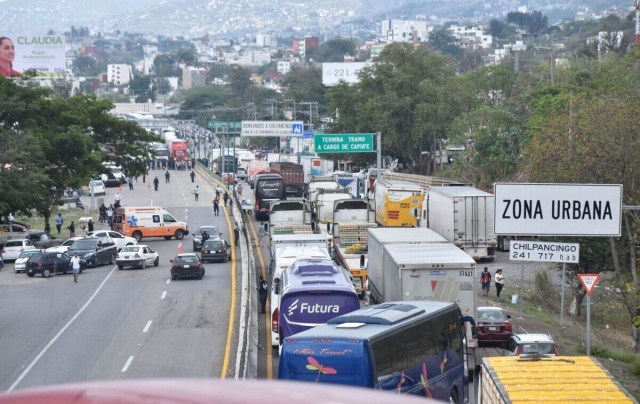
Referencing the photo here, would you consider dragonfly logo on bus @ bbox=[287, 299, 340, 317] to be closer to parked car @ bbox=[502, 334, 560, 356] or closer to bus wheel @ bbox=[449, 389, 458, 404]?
bus wheel @ bbox=[449, 389, 458, 404]

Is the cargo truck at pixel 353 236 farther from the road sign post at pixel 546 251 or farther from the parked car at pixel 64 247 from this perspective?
the parked car at pixel 64 247

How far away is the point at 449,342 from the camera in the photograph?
18219mm

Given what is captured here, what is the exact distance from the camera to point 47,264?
1695 inches

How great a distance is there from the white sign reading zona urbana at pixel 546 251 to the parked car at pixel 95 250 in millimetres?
25675

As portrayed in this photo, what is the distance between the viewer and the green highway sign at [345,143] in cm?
5409

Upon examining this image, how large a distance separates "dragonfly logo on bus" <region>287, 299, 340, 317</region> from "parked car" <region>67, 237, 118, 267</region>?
26.2 m

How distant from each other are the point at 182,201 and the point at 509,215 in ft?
181

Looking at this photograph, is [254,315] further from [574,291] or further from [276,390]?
[276,390]

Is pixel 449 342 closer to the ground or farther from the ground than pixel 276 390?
closer to the ground

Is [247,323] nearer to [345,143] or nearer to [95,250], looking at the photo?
[95,250]

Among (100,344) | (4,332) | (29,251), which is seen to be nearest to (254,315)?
(100,344)

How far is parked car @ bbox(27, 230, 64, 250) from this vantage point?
52681 millimetres

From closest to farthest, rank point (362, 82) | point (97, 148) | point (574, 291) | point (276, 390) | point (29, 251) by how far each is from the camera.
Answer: point (276, 390), point (574, 291), point (29, 251), point (97, 148), point (362, 82)

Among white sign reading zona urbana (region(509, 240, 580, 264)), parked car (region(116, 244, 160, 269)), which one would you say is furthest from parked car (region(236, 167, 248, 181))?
white sign reading zona urbana (region(509, 240, 580, 264))
